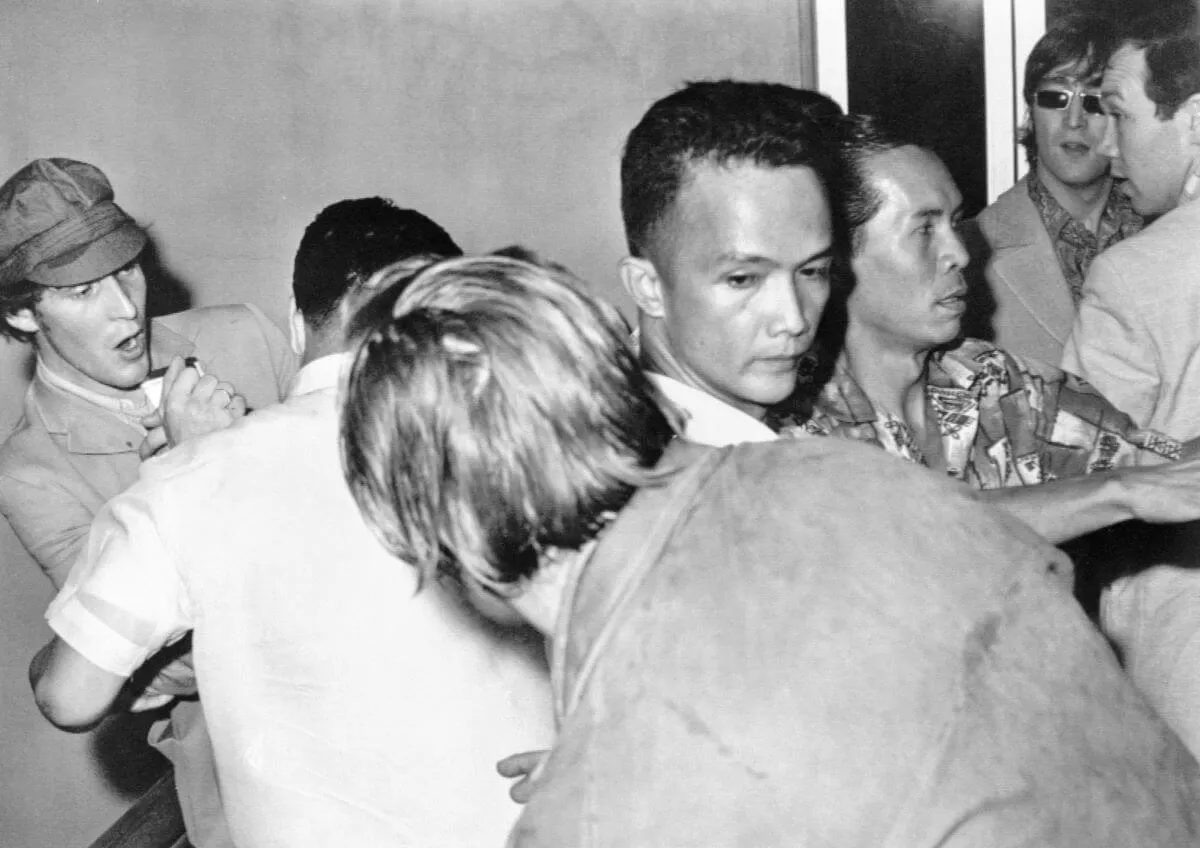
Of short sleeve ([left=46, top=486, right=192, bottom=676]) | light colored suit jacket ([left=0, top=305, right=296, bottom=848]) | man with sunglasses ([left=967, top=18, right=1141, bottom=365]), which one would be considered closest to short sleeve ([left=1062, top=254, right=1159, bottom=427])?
man with sunglasses ([left=967, top=18, right=1141, bottom=365])

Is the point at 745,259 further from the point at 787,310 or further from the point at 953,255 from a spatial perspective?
the point at 953,255

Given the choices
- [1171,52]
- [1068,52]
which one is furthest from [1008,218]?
[1171,52]

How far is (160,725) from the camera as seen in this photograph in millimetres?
2055

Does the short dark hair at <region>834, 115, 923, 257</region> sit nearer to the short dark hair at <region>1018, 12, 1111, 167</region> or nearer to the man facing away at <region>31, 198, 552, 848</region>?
the man facing away at <region>31, 198, 552, 848</region>

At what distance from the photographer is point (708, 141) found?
1684 mm

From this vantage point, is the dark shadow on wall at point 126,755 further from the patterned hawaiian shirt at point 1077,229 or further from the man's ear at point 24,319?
the patterned hawaiian shirt at point 1077,229

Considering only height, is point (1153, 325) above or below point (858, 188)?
below

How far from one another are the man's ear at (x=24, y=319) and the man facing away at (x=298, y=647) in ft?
3.24

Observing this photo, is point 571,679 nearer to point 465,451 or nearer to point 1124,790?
point 465,451

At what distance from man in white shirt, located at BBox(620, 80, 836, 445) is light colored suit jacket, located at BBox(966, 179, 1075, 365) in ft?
4.29

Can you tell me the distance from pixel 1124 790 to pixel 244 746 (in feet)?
3.16

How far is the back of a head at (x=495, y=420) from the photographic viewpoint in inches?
36.9

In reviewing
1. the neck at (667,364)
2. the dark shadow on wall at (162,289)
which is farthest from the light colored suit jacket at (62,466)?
the neck at (667,364)

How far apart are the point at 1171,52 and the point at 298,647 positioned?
1577 mm
